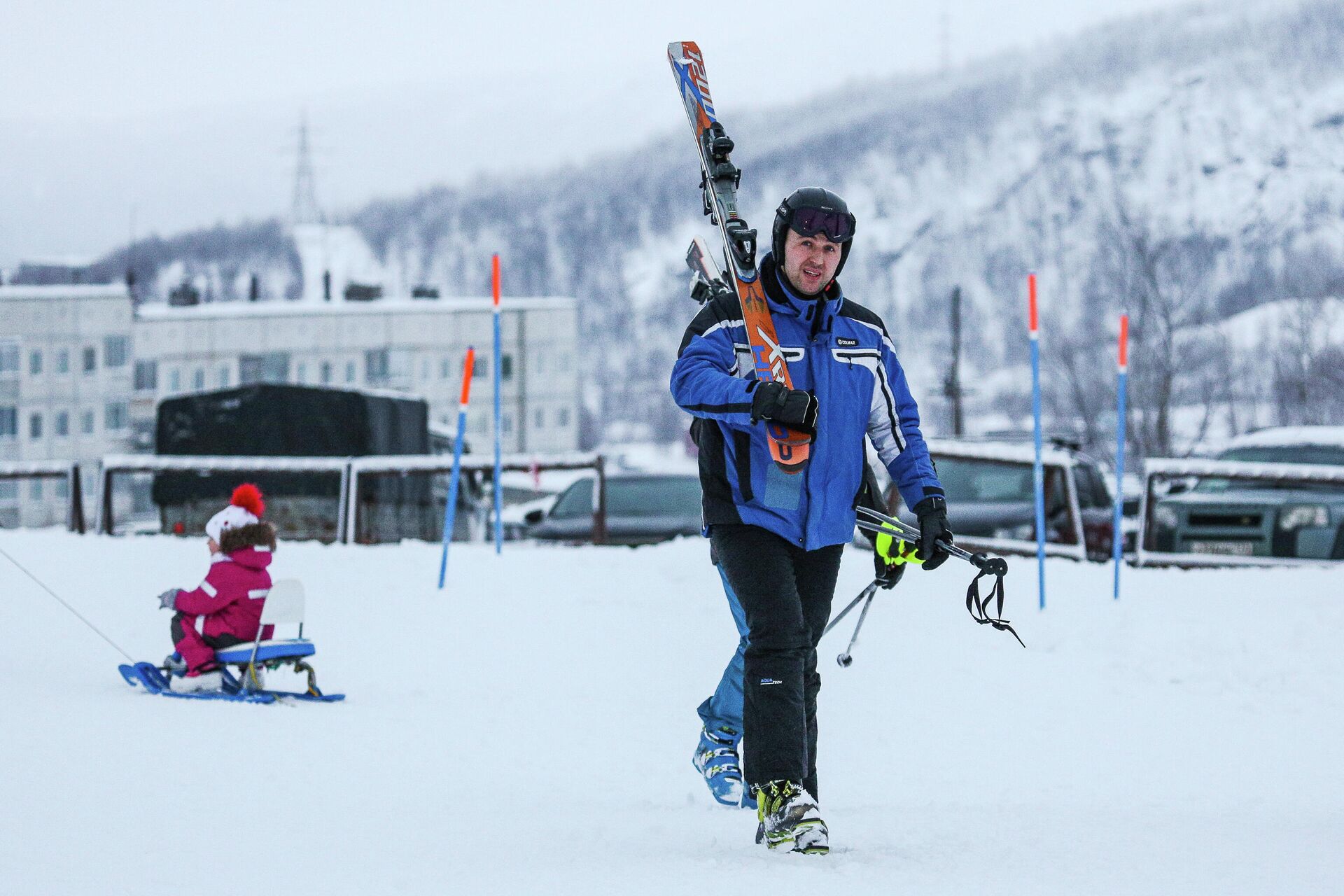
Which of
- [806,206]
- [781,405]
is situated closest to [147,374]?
[806,206]

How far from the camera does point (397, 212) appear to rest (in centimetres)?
17262

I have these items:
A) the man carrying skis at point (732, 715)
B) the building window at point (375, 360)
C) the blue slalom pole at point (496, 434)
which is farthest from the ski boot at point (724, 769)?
the building window at point (375, 360)

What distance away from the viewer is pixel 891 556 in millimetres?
4461

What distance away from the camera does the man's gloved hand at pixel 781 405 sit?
150 inches

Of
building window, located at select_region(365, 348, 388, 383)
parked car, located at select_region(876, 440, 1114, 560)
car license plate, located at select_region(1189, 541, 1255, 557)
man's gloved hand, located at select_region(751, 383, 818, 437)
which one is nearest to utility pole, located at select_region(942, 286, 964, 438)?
parked car, located at select_region(876, 440, 1114, 560)

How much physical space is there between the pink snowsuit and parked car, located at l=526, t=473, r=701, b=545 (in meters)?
5.99

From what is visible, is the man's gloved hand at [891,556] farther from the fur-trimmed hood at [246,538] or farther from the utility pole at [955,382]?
the utility pole at [955,382]

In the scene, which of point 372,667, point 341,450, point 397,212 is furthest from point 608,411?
point 372,667

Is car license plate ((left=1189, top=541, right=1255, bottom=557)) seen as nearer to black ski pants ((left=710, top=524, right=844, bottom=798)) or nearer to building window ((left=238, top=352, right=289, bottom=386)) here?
black ski pants ((left=710, top=524, right=844, bottom=798))

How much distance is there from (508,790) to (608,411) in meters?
135

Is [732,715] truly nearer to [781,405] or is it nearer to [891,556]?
[891,556]

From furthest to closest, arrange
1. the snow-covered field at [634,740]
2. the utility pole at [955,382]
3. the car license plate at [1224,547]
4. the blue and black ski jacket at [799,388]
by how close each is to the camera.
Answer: the utility pole at [955,382]
the car license plate at [1224,547]
the blue and black ski jacket at [799,388]
the snow-covered field at [634,740]

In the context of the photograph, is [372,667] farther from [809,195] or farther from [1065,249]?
[1065,249]

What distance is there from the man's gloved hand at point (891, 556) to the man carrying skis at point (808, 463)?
134mm
